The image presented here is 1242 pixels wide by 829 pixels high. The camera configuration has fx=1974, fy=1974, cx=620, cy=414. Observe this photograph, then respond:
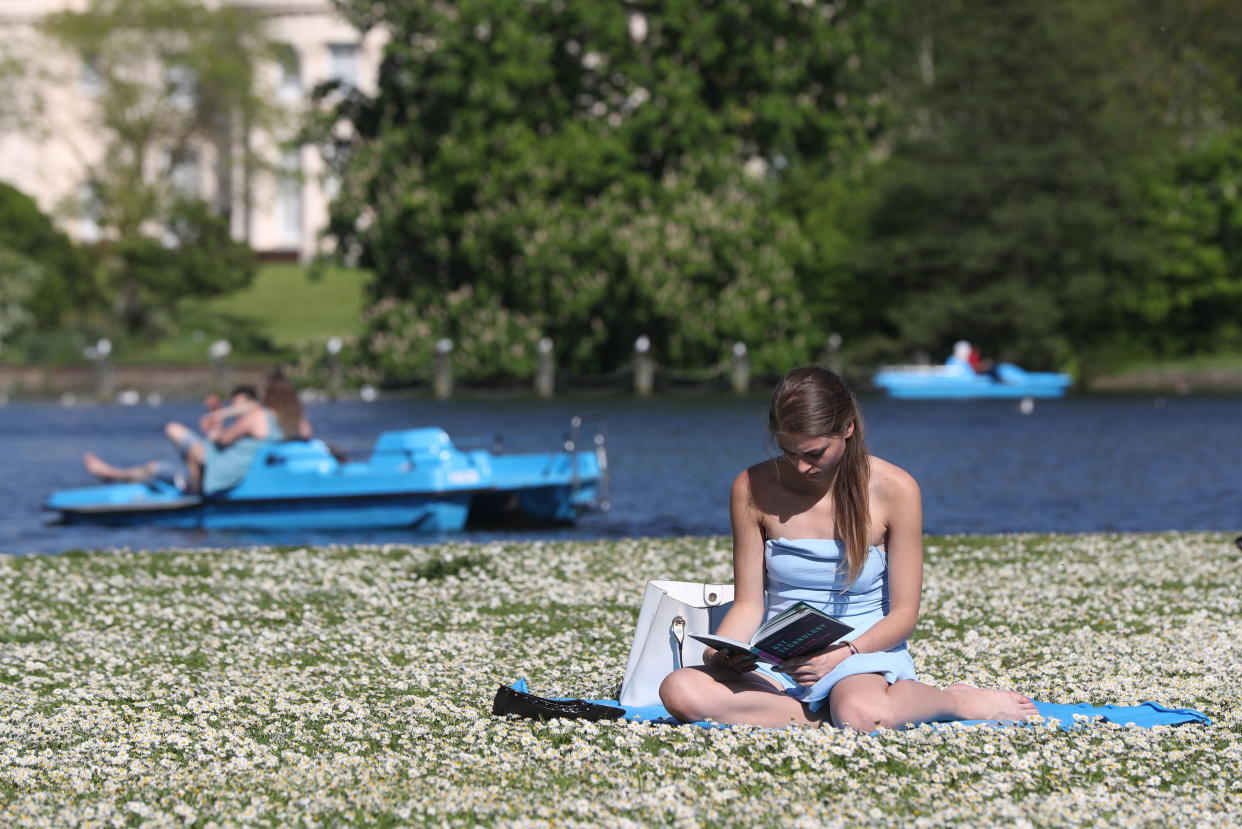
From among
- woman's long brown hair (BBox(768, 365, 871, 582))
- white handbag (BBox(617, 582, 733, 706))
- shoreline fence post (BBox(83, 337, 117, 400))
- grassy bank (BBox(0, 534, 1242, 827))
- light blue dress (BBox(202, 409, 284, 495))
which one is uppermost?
woman's long brown hair (BBox(768, 365, 871, 582))

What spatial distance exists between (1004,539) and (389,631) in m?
8.02

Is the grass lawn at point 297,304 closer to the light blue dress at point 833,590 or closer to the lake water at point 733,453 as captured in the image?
the lake water at point 733,453

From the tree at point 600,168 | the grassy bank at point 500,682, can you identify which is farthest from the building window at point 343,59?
the grassy bank at point 500,682

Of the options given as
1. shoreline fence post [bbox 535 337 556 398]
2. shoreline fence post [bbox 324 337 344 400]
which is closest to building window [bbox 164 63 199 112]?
shoreline fence post [bbox 324 337 344 400]

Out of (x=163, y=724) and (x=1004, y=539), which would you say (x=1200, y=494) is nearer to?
(x=1004, y=539)

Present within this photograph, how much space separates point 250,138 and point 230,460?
64236 mm

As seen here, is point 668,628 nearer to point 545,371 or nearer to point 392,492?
point 392,492

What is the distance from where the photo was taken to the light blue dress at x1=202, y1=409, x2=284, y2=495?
23484mm

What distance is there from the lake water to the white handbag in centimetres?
1319

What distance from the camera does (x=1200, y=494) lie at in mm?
28031

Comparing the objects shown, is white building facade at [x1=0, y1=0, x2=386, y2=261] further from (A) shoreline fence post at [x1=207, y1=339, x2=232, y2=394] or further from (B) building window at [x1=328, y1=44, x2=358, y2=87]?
(A) shoreline fence post at [x1=207, y1=339, x2=232, y2=394]

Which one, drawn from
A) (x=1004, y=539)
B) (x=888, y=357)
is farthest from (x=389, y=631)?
(x=888, y=357)

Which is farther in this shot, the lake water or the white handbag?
the lake water

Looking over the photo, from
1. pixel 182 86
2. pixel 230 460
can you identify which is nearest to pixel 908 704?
pixel 230 460
